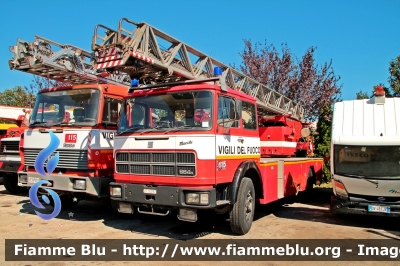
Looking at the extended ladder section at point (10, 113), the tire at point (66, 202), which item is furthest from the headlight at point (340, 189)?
the extended ladder section at point (10, 113)

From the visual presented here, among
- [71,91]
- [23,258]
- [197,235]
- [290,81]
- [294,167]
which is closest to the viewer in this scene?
[23,258]

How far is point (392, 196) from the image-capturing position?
7.61 meters

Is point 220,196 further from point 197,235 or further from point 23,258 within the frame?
point 23,258

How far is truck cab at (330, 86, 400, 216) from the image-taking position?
7.60m

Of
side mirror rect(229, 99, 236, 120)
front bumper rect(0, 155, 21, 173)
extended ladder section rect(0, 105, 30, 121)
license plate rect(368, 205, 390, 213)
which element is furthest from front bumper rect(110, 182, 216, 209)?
extended ladder section rect(0, 105, 30, 121)

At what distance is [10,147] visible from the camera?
11.5 meters

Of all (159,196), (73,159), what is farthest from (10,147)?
(159,196)

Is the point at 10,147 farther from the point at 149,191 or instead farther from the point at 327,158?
the point at 327,158

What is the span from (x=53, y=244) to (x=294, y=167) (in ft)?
20.9

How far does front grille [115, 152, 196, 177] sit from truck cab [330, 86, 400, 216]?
386 cm

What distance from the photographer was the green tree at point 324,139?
561 inches

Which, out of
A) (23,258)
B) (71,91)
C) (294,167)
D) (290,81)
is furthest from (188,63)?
(290,81)

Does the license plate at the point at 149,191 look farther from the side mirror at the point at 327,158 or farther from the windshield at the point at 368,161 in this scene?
the side mirror at the point at 327,158

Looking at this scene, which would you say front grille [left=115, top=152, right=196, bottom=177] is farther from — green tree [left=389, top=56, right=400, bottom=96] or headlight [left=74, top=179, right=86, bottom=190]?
green tree [left=389, top=56, right=400, bottom=96]
